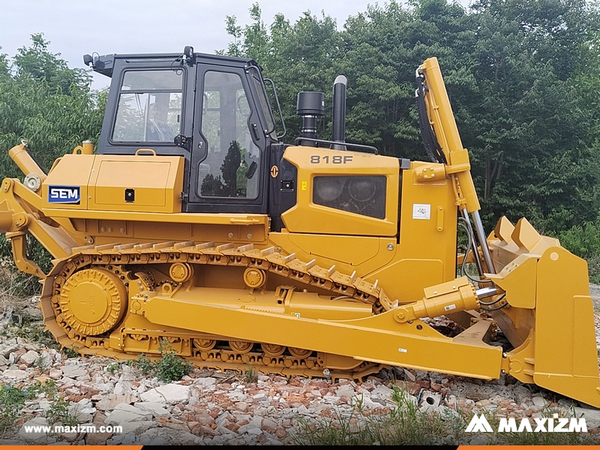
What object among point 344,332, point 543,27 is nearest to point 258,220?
point 344,332

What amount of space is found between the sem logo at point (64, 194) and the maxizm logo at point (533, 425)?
439 centimetres

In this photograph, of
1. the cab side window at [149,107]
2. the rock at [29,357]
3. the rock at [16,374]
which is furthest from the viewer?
the cab side window at [149,107]

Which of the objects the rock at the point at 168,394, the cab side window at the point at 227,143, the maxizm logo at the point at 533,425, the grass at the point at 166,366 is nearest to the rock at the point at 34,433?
the rock at the point at 168,394

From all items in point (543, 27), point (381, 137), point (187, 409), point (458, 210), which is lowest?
point (187, 409)

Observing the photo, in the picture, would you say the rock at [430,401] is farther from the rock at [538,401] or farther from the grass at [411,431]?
the rock at [538,401]

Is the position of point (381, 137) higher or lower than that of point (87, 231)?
higher

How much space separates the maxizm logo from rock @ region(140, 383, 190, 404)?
8.02 feet

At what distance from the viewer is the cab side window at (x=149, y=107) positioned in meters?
5.80

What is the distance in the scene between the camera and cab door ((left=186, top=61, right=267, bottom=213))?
5750 millimetres

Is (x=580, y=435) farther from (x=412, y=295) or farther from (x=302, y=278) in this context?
(x=302, y=278)

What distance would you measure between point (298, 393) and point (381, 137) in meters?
15.2

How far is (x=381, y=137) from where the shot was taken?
1923 centimetres

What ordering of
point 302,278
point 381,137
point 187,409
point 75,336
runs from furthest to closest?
point 381,137 < point 75,336 < point 302,278 < point 187,409

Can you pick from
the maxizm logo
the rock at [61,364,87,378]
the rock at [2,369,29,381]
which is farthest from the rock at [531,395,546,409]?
the rock at [2,369,29,381]
